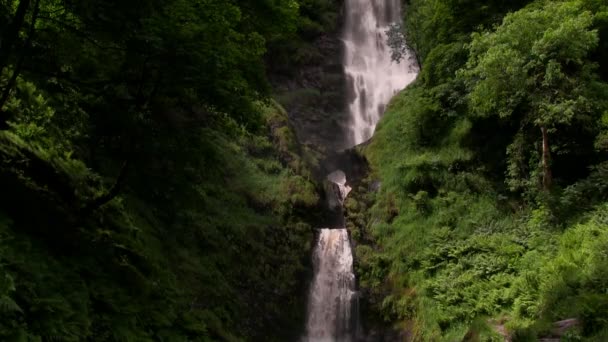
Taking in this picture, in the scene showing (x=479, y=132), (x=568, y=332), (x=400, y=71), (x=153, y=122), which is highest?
(x=400, y=71)

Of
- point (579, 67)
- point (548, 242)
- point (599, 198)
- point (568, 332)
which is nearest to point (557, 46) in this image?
point (579, 67)

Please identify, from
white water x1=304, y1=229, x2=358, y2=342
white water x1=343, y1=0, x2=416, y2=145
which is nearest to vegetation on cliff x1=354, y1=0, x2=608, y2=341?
white water x1=304, y1=229, x2=358, y2=342

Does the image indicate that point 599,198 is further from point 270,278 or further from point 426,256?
point 270,278

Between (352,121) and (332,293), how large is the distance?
1393 cm

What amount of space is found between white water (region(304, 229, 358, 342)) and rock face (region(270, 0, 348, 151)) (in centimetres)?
784

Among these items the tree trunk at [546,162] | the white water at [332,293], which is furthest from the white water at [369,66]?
the tree trunk at [546,162]

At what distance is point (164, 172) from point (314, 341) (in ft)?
35.0

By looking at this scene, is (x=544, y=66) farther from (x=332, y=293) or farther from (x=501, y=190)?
(x=332, y=293)

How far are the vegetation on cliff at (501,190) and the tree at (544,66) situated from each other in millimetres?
38

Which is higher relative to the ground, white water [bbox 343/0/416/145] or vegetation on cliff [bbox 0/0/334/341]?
white water [bbox 343/0/416/145]

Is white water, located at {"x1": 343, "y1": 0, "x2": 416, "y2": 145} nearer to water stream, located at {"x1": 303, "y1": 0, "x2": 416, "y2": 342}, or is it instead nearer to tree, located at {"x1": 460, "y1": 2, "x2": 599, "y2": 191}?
water stream, located at {"x1": 303, "y1": 0, "x2": 416, "y2": 342}

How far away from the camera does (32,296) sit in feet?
18.5

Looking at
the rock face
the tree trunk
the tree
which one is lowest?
the tree trunk

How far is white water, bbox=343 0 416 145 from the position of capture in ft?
97.7
